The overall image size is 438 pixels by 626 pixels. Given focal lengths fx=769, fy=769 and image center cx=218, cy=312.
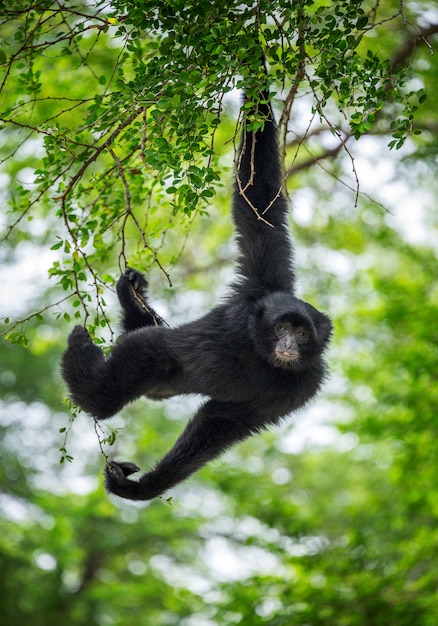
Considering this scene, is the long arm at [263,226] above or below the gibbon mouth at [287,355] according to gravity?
above

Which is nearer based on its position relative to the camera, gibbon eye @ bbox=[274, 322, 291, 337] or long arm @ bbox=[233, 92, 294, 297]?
gibbon eye @ bbox=[274, 322, 291, 337]

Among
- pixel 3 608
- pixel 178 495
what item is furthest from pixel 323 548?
pixel 178 495

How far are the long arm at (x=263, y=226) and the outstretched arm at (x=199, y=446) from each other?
85 centimetres

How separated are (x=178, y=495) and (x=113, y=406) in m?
13.4

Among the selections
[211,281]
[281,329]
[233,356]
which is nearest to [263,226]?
[281,329]

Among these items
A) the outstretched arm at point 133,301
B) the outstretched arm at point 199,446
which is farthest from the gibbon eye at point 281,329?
the outstretched arm at point 133,301

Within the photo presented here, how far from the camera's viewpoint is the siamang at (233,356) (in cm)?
478

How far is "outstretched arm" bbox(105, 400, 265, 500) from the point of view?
5129mm

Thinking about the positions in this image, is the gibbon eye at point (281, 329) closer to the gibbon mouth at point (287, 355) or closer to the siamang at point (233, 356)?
the siamang at point (233, 356)

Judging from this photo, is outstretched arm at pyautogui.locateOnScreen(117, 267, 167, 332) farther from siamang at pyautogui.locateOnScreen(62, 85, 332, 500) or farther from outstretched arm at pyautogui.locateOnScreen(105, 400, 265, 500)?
outstretched arm at pyautogui.locateOnScreen(105, 400, 265, 500)

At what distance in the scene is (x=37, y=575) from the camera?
14.8 metres

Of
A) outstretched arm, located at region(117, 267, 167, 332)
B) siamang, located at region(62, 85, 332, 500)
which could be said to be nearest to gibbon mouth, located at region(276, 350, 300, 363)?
siamang, located at region(62, 85, 332, 500)

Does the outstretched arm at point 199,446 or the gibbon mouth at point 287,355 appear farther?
the outstretched arm at point 199,446

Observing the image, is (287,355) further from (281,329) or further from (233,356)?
(233,356)
